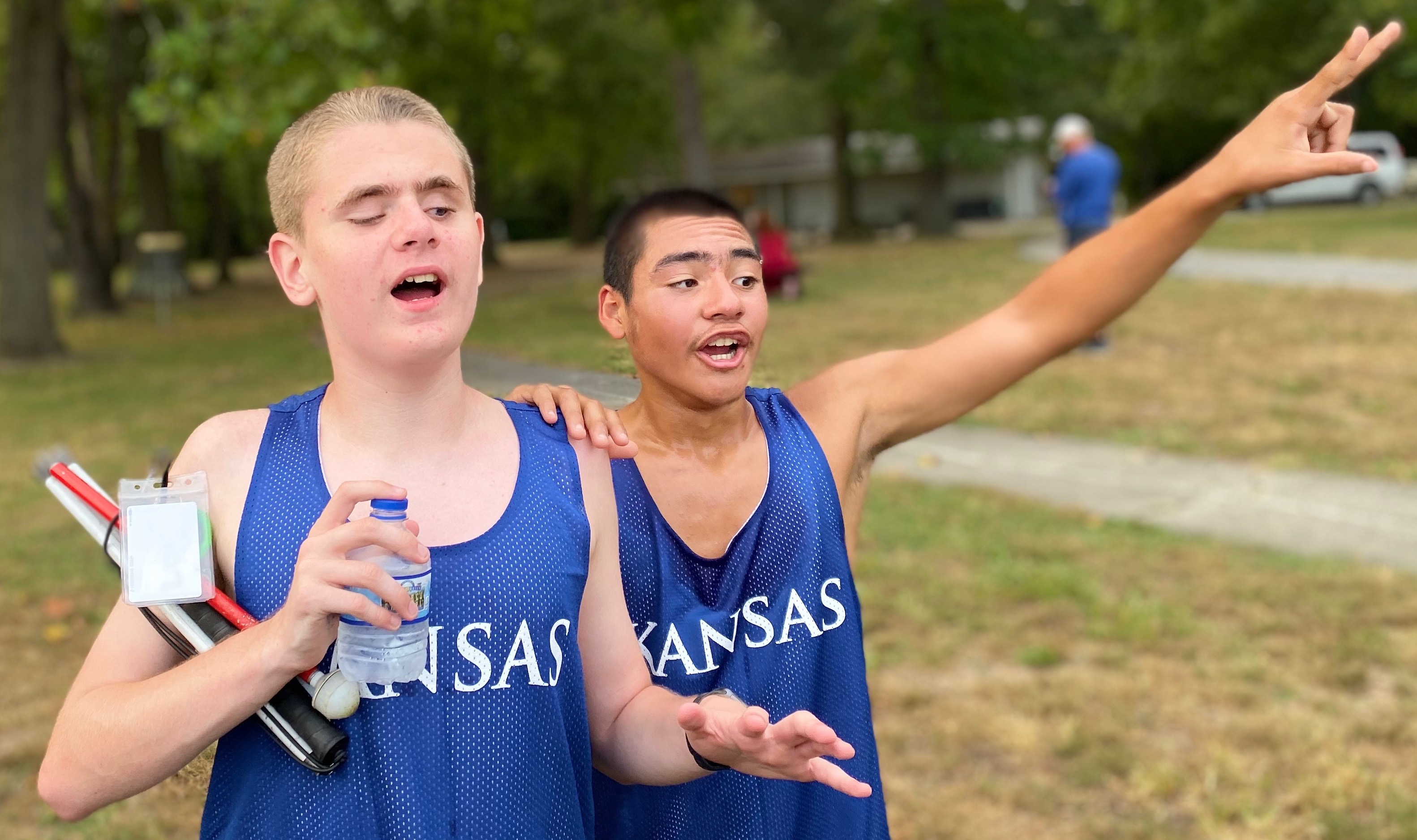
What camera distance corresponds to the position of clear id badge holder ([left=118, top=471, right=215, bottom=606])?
1.57 m

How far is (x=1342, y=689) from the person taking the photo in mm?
4527

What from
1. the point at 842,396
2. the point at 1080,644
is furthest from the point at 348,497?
the point at 1080,644

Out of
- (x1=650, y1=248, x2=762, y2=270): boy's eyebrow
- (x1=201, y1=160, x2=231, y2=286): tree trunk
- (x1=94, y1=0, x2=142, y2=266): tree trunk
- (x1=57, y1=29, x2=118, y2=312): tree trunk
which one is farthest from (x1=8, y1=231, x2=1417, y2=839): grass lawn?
(x1=201, y1=160, x2=231, y2=286): tree trunk

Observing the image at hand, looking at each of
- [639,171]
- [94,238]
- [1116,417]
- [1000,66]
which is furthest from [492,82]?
[1116,417]

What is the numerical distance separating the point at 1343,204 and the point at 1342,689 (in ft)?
119

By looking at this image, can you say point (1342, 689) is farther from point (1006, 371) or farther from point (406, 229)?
point (406, 229)

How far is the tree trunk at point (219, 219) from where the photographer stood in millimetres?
33656

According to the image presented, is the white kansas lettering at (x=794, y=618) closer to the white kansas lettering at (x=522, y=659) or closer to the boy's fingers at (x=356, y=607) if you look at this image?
the white kansas lettering at (x=522, y=659)

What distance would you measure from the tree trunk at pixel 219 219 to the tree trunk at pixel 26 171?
59.8 feet

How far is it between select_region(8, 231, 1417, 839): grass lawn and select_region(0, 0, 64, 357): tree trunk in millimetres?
6029

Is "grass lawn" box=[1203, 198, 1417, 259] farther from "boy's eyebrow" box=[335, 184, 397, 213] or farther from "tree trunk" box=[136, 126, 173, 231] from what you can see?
"tree trunk" box=[136, 126, 173, 231]

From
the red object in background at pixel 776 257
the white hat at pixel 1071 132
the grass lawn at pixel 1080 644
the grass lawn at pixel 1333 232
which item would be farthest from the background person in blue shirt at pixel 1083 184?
the grass lawn at pixel 1333 232

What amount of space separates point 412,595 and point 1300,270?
18042 mm

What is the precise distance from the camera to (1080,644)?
510cm
